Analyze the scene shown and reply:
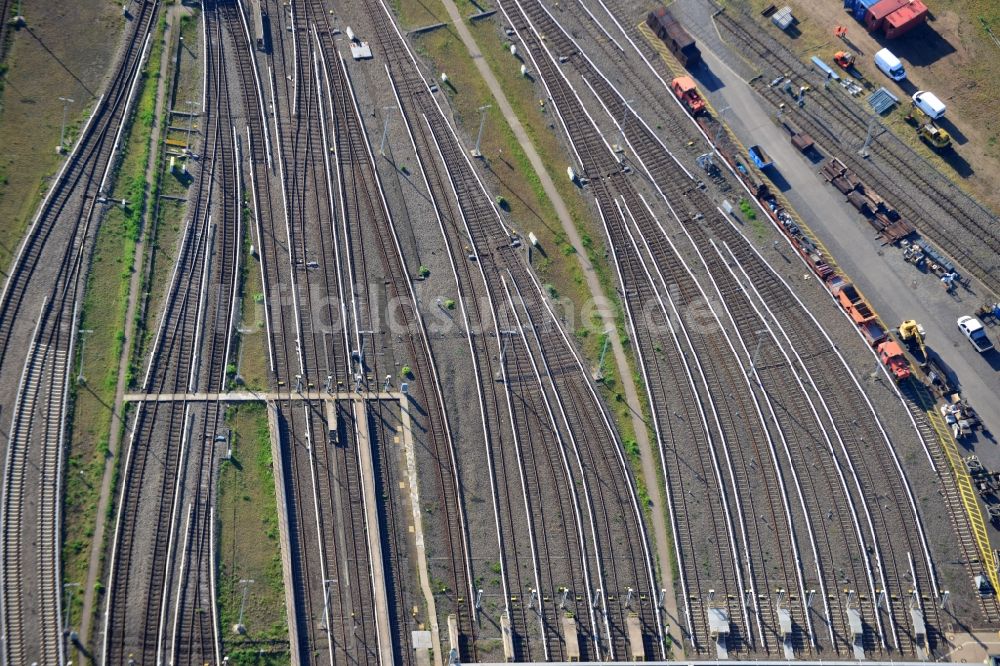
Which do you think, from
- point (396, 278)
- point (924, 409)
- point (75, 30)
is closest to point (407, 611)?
point (396, 278)

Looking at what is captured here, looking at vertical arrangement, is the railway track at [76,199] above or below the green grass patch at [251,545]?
above

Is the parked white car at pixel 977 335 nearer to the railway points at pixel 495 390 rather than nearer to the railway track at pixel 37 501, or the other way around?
the railway points at pixel 495 390

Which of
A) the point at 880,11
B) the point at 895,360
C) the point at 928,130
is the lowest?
the point at 895,360

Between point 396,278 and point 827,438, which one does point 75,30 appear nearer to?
point 396,278

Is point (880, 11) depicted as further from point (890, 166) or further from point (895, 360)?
point (895, 360)

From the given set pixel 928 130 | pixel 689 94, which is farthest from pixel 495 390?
pixel 928 130

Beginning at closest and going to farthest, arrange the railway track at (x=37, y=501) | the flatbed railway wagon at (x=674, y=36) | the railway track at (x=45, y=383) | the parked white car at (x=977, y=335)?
the railway track at (x=37, y=501) → the railway track at (x=45, y=383) → the parked white car at (x=977, y=335) → the flatbed railway wagon at (x=674, y=36)

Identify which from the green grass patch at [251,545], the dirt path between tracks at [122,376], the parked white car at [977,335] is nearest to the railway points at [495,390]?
the green grass patch at [251,545]
